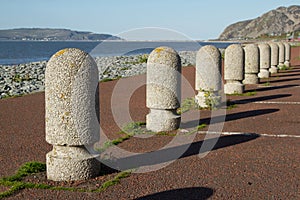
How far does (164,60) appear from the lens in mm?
8484

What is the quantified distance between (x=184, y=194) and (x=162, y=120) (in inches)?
136

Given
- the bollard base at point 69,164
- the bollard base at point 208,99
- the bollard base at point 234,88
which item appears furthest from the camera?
the bollard base at point 234,88

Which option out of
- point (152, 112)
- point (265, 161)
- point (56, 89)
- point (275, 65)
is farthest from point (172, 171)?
point (275, 65)

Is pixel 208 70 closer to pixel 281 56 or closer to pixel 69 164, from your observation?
pixel 69 164

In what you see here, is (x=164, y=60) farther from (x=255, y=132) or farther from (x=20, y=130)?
(x=20, y=130)

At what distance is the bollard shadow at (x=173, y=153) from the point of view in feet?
21.4

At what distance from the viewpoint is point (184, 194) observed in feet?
17.2

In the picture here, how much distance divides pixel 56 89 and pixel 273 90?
1148 centimetres

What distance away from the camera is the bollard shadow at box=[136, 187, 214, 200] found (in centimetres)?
514

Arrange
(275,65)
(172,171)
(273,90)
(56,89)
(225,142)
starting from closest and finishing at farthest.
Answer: (56,89) < (172,171) < (225,142) < (273,90) < (275,65)

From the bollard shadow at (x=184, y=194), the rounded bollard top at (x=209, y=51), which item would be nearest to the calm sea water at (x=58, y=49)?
the rounded bollard top at (x=209, y=51)

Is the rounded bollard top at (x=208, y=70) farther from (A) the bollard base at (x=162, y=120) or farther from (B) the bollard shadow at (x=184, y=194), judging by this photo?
(B) the bollard shadow at (x=184, y=194)

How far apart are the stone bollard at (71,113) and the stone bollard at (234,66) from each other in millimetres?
8770

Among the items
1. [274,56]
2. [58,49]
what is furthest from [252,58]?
[58,49]
